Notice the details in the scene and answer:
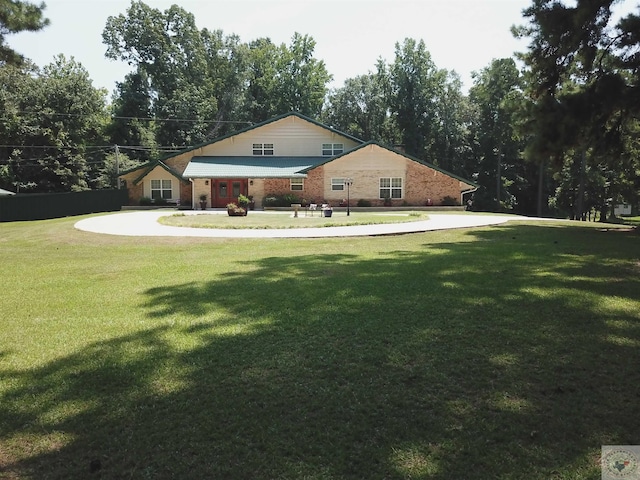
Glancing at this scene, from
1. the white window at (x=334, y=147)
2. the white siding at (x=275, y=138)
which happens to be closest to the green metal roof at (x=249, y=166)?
the white siding at (x=275, y=138)

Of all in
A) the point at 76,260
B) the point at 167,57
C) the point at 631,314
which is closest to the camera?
the point at 631,314

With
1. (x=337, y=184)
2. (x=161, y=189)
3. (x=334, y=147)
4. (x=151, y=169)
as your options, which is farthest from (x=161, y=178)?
(x=334, y=147)

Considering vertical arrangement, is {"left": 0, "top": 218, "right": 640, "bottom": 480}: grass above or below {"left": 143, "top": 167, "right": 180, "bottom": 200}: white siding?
below

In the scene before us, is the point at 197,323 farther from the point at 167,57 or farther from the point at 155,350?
the point at 167,57

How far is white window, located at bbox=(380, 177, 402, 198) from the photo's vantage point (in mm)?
35562

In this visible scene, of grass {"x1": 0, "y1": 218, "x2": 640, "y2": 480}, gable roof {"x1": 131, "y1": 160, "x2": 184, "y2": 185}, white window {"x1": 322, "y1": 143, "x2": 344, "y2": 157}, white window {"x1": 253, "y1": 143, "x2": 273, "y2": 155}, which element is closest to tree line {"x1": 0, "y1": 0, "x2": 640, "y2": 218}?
gable roof {"x1": 131, "y1": 160, "x2": 184, "y2": 185}

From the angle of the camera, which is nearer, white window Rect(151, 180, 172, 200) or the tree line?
white window Rect(151, 180, 172, 200)

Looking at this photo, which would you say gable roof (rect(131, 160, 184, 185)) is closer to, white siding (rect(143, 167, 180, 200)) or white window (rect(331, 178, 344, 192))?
white siding (rect(143, 167, 180, 200))

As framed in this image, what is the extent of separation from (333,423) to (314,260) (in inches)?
281

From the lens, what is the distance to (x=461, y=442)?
3.07 meters

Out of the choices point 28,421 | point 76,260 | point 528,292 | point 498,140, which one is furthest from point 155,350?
point 498,140

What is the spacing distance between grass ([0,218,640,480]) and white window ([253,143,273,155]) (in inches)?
1251

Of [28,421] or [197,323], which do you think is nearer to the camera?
[28,421]

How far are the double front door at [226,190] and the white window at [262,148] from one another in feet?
16.1
